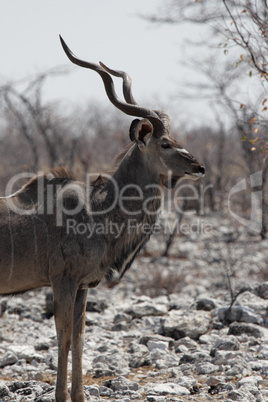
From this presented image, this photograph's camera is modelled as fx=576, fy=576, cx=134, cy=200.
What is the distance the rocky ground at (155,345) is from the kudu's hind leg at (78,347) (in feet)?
0.51

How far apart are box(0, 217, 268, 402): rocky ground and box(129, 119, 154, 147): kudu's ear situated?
215 centimetres

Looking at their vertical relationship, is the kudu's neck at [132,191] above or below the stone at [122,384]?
above

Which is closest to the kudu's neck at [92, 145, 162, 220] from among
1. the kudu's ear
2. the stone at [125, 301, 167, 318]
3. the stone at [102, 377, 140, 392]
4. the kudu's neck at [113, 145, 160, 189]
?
the kudu's neck at [113, 145, 160, 189]

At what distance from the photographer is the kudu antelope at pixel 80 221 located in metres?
4.82

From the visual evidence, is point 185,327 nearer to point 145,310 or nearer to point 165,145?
point 145,310

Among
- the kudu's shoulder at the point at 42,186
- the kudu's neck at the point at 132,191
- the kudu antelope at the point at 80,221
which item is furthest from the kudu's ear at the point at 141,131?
the kudu's shoulder at the point at 42,186

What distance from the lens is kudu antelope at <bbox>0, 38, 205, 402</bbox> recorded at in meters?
4.82

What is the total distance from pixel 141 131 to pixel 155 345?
7.78 ft

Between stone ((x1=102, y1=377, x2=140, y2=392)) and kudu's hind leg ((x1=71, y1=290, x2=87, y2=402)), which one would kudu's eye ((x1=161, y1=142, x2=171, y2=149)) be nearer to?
kudu's hind leg ((x1=71, y1=290, x2=87, y2=402))

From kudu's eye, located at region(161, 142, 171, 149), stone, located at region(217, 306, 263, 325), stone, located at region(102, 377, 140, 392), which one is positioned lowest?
stone, located at region(102, 377, 140, 392)

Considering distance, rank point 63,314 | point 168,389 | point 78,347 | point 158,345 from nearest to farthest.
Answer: point 63,314 → point 168,389 → point 78,347 → point 158,345

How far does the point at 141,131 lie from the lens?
17.2ft

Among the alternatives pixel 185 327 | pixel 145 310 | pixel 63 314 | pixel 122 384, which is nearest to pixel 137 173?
pixel 63 314

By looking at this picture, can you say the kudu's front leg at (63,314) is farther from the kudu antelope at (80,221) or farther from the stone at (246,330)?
the stone at (246,330)
